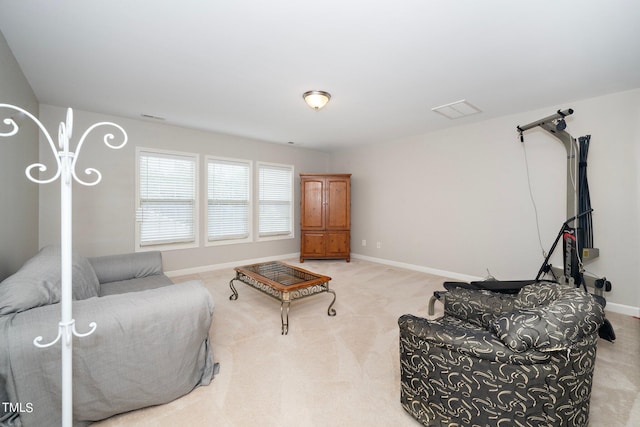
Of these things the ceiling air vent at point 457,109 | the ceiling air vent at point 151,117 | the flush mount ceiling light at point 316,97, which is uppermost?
the ceiling air vent at point 151,117

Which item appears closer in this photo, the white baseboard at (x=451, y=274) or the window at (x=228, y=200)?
the white baseboard at (x=451, y=274)

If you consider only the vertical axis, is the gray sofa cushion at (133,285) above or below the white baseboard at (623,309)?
above

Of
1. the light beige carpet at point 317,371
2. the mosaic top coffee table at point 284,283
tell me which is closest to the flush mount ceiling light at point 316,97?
the mosaic top coffee table at point 284,283

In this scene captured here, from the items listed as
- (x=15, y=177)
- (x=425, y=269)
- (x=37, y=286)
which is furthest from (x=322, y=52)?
(x=425, y=269)

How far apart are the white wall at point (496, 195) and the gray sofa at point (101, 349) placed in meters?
3.97

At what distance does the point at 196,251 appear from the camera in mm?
4746

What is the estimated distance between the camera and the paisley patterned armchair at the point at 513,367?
46.7 inches

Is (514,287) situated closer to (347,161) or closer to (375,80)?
(375,80)

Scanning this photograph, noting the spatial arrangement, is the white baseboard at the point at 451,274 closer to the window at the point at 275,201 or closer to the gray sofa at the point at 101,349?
the window at the point at 275,201

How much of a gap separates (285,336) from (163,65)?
8.97ft

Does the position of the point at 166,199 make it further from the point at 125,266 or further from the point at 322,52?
the point at 322,52

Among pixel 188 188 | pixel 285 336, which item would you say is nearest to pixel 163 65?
pixel 188 188

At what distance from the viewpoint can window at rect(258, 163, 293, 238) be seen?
→ 5.55m

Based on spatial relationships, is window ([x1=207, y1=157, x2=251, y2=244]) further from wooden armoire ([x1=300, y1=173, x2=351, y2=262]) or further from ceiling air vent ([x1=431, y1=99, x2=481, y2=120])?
ceiling air vent ([x1=431, y1=99, x2=481, y2=120])
